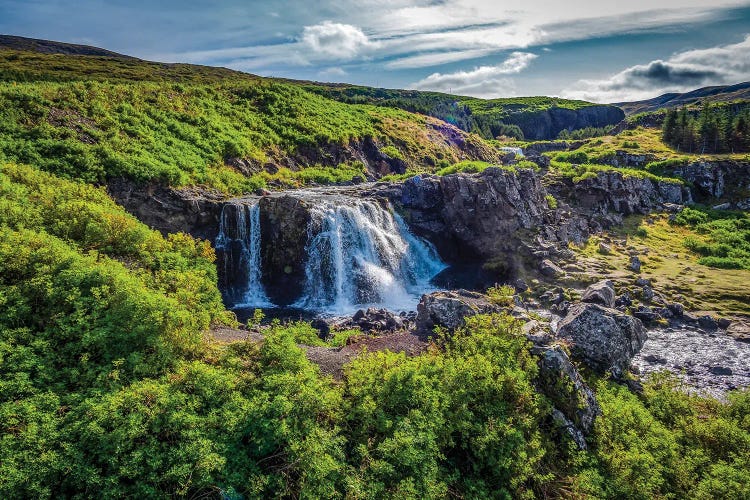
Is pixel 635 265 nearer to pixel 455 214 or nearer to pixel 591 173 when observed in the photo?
pixel 455 214

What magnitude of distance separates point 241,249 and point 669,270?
36.2 meters

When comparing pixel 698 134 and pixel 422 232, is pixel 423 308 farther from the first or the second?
pixel 698 134

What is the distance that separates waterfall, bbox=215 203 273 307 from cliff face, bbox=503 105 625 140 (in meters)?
166

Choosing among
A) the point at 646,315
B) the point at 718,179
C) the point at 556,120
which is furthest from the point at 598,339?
the point at 556,120

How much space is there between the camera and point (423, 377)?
10.8m

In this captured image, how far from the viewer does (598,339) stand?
1498 centimetres

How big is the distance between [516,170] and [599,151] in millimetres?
53346

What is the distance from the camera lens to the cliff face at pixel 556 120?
176375 mm

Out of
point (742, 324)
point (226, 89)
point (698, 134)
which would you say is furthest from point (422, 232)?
point (698, 134)

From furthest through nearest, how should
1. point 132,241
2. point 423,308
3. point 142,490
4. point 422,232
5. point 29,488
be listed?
point 422,232 < point 423,308 < point 132,241 < point 142,490 < point 29,488

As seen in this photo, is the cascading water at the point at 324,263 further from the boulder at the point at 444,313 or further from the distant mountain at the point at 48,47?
the distant mountain at the point at 48,47

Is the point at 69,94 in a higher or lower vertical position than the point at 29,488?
higher

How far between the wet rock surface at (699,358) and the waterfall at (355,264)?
15.6m

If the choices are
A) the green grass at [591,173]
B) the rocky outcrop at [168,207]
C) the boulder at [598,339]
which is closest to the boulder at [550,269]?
the boulder at [598,339]
